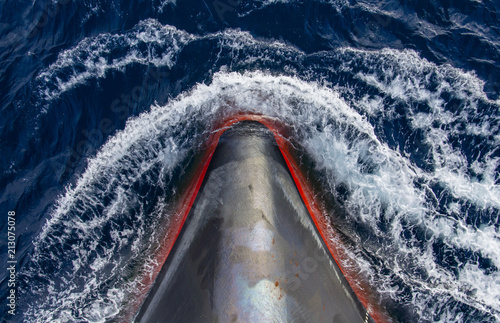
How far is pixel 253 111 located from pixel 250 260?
6.49 m

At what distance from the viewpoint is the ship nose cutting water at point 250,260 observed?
6988 millimetres

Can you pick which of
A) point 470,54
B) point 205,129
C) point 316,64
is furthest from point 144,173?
point 470,54

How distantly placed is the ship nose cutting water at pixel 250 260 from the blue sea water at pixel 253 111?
2.77 metres

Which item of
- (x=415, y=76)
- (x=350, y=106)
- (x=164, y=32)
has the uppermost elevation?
(x=164, y=32)

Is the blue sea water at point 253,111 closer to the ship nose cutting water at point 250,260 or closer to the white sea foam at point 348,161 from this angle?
the white sea foam at point 348,161

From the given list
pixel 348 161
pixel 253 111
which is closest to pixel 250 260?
pixel 253 111

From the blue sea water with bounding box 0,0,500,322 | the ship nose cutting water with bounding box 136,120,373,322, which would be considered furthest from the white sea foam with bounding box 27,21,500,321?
the ship nose cutting water with bounding box 136,120,373,322

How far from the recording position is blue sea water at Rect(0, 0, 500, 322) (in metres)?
10.6

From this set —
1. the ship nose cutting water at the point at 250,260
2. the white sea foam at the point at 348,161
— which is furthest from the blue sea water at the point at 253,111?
the ship nose cutting water at the point at 250,260

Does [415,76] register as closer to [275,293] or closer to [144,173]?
[275,293]

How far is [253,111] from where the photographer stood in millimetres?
12070

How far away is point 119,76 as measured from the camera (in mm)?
13945

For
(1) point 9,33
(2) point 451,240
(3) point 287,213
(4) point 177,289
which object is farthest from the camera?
(1) point 9,33

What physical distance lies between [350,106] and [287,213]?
265 inches
